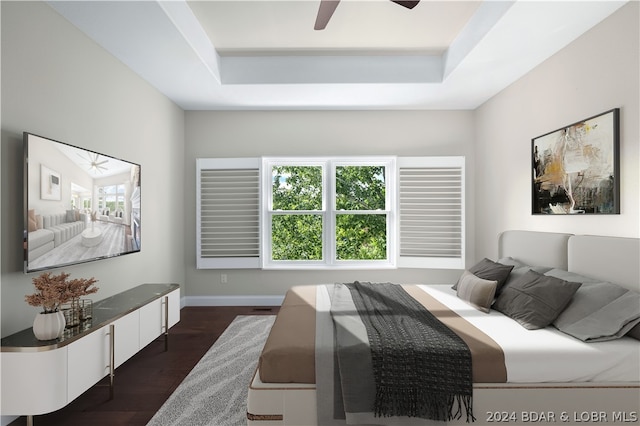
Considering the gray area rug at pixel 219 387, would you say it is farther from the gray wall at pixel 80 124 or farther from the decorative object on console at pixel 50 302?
the gray wall at pixel 80 124

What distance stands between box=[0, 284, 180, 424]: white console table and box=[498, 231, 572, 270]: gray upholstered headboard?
344 cm

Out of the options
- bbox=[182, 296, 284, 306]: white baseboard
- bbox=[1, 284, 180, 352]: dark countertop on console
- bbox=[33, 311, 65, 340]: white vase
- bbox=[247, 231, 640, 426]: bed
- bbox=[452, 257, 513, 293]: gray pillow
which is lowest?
bbox=[182, 296, 284, 306]: white baseboard

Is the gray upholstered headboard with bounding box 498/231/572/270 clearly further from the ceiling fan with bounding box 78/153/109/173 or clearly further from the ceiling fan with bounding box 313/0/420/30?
the ceiling fan with bounding box 78/153/109/173

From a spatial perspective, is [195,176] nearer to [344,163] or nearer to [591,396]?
[344,163]

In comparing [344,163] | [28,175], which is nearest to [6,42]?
[28,175]

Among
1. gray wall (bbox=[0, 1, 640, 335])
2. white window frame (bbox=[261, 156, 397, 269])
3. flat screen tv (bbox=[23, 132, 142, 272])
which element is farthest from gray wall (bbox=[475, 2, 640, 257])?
flat screen tv (bbox=[23, 132, 142, 272])

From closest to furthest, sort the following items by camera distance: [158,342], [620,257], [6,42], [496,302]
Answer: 1. [6,42]
2. [620,257]
3. [496,302]
4. [158,342]

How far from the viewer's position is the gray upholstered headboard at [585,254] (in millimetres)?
2213

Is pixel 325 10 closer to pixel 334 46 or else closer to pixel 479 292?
pixel 334 46

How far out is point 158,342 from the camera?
3516 millimetres

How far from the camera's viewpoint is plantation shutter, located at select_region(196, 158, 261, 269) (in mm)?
4758

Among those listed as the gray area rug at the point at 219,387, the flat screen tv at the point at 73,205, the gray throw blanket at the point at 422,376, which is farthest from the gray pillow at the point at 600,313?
the flat screen tv at the point at 73,205

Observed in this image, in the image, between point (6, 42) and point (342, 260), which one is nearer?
point (6, 42)

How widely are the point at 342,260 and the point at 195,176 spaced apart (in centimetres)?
238
